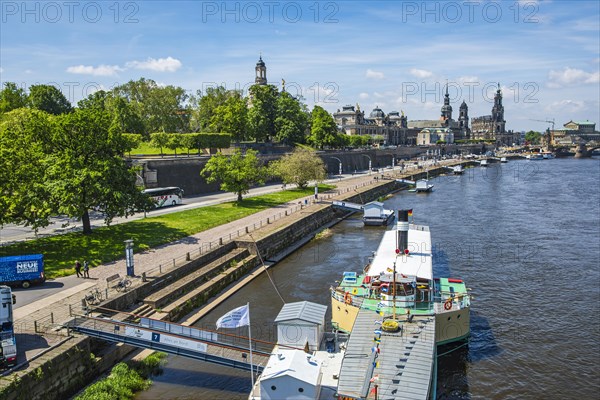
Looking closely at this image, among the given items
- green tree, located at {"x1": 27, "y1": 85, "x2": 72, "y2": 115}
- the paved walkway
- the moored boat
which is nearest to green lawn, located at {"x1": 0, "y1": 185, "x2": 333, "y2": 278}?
the paved walkway

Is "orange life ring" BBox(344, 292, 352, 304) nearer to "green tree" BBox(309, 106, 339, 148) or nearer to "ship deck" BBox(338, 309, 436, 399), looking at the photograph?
"ship deck" BBox(338, 309, 436, 399)

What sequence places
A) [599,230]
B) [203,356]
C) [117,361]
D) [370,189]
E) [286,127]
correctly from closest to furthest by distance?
[203,356]
[117,361]
[599,230]
[370,189]
[286,127]

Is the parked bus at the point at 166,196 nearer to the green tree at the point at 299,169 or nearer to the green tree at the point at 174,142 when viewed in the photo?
the green tree at the point at 299,169

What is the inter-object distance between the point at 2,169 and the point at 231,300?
63.5ft

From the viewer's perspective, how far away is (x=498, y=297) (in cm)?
3619

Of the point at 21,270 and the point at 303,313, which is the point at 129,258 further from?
the point at 303,313

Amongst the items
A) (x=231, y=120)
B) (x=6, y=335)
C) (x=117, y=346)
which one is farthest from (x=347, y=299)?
(x=231, y=120)

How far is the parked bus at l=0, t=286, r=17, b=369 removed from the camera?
19500 mm

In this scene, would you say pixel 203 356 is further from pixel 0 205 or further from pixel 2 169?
pixel 2 169

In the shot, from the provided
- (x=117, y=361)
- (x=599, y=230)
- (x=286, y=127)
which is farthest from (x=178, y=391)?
(x=286, y=127)

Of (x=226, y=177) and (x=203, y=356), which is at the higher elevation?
(x=226, y=177)

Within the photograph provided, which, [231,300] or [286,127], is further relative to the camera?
[286,127]

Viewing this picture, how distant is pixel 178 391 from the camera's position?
22953mm

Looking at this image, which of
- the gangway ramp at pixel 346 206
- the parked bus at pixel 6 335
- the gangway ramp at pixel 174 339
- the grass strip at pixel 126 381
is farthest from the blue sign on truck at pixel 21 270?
the gangway ramp at pixel 346 206
